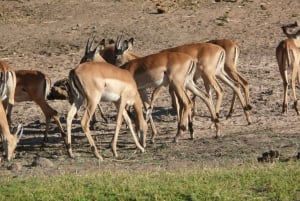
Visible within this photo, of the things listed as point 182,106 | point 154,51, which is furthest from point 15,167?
point 154,51

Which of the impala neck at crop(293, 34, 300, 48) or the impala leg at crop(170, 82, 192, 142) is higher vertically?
the impala neck at crop(293, 34, 300, 48)

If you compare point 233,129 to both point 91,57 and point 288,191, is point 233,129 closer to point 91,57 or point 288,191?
point 91,57

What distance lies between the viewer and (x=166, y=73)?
1608 centimetres

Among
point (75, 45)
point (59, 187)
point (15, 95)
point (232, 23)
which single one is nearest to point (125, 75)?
point (15, 95)

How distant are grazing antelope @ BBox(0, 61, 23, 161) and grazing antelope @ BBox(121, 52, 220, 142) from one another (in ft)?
7.13

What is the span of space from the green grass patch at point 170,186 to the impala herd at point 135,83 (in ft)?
10.2

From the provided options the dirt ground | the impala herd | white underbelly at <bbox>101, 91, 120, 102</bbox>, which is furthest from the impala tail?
the dirt ground

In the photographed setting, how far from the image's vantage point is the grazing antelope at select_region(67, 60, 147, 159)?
14.3 meters

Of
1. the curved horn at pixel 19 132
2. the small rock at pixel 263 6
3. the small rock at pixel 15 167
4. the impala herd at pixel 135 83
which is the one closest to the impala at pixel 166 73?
the impala herd at pixel 135 83

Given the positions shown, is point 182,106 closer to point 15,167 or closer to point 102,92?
point 102,92

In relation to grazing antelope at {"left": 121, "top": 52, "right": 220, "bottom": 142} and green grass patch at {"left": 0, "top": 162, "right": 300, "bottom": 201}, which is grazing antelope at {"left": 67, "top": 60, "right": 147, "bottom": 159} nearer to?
grazing antelope at {"left": 121, "top": 52, "right": 220, "bottom": 142}

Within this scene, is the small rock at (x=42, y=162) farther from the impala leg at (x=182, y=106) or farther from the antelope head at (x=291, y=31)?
the antelope head at (x=291, y=31)

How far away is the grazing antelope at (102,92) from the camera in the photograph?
47.0 ft

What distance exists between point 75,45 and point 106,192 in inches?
624
